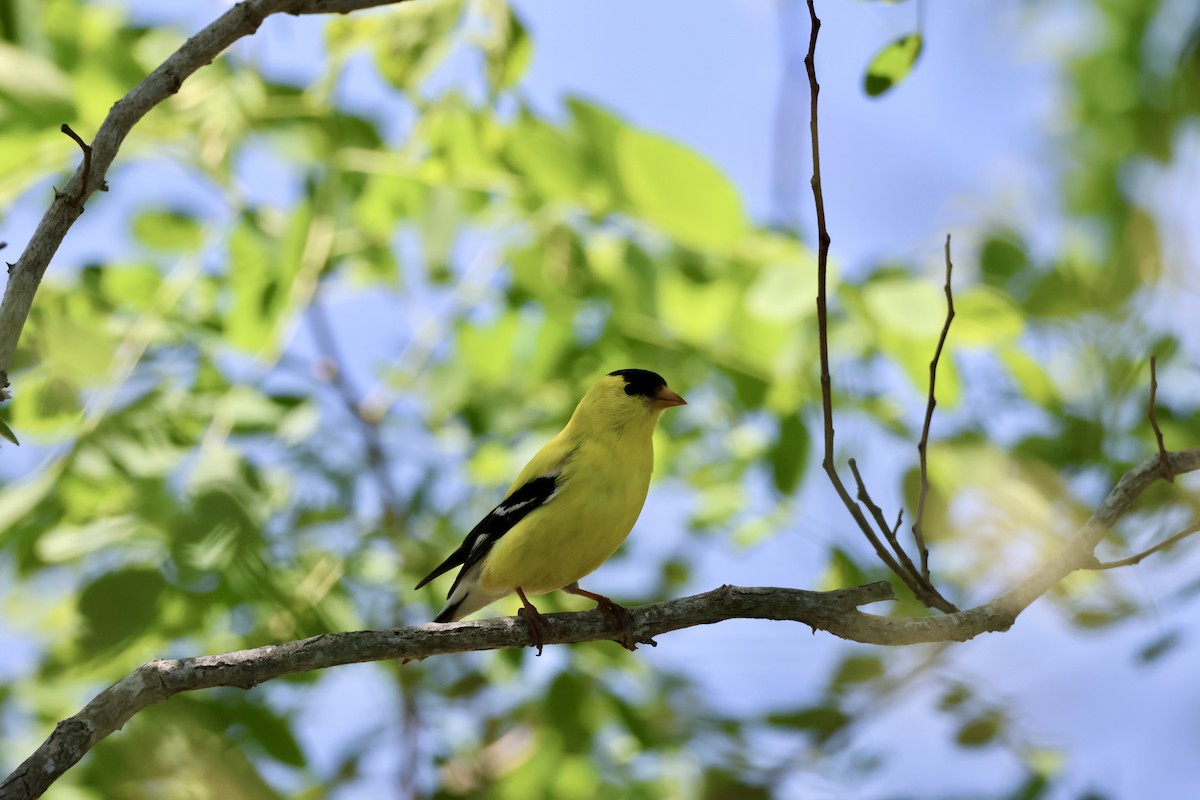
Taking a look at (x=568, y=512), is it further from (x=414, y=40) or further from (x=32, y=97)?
(x=32, y=97)

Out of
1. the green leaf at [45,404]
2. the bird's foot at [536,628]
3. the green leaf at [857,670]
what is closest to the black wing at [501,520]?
the bird's foot at [536,628]

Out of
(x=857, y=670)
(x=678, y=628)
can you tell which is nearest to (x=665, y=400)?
(x=857, y=670)

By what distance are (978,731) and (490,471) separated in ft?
8.69

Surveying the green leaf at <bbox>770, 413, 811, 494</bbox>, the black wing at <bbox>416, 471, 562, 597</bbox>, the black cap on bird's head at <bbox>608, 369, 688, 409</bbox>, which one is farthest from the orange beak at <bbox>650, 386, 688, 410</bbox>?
the black wing at <bbox>416, 471, 562, 597</bbox>

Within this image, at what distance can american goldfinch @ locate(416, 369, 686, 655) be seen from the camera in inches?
143

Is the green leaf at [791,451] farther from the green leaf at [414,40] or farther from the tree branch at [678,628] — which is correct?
the green leaf at [414,40]

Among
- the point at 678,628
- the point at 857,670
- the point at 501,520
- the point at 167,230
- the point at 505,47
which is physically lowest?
the point at 678,628

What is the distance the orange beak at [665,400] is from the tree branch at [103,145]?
206 cm

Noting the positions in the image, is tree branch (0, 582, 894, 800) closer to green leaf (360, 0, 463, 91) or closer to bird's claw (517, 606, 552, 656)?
bird's claw (517, 606, 552, 656)

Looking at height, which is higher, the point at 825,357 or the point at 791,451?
the point at 791,451

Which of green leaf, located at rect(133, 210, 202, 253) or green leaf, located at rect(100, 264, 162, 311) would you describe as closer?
green leaf, located at rect(100, 264, 162, 311)

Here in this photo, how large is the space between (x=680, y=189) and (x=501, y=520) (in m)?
1.46

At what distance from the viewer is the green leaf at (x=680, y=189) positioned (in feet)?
14.0

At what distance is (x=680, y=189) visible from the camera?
4.30 metres
